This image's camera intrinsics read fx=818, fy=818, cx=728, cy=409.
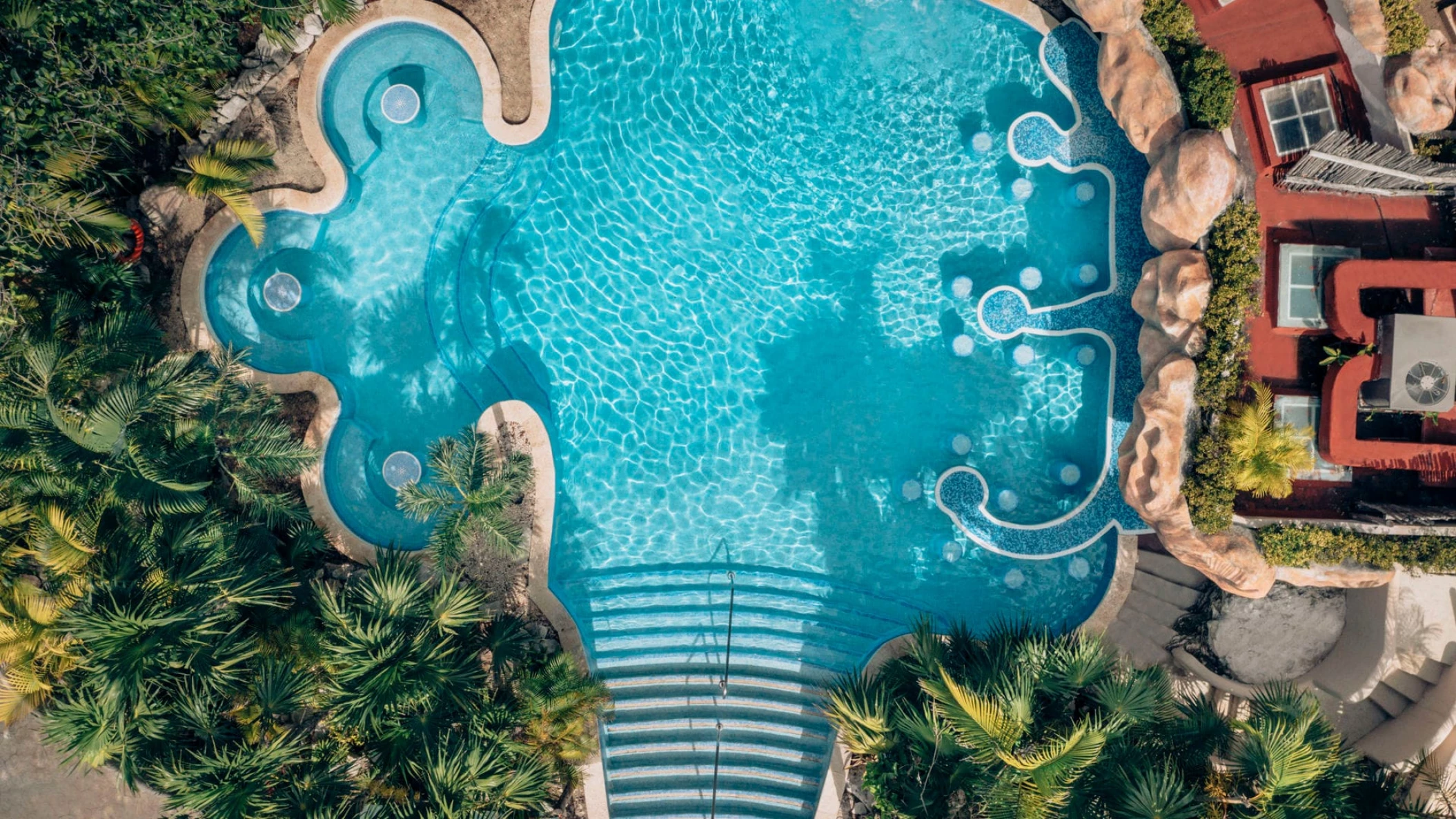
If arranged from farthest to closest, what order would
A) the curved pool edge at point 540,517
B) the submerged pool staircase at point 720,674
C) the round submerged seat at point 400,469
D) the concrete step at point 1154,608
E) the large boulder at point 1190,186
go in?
the round submerged seat at point 400,469
the curved pool edge at point 540,517
the submerged pool staircase at point 720,674
the concrete step at point 1154,608
the large boulder at point 1190,186

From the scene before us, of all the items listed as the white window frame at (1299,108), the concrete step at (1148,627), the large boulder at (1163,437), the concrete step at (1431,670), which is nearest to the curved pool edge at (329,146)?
the large boulder at (1163,437)

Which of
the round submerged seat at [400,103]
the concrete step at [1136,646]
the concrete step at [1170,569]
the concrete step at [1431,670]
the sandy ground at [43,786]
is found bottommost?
the sandy ground at [43,786]

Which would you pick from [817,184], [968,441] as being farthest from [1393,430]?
[817,184]

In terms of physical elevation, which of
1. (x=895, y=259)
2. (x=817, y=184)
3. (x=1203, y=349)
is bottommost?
(x=1203, y=349)

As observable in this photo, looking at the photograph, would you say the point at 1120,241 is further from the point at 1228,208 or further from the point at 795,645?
the point at 795,645

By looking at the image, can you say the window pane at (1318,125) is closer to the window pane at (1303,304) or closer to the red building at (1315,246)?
the red building at (1315,246)
